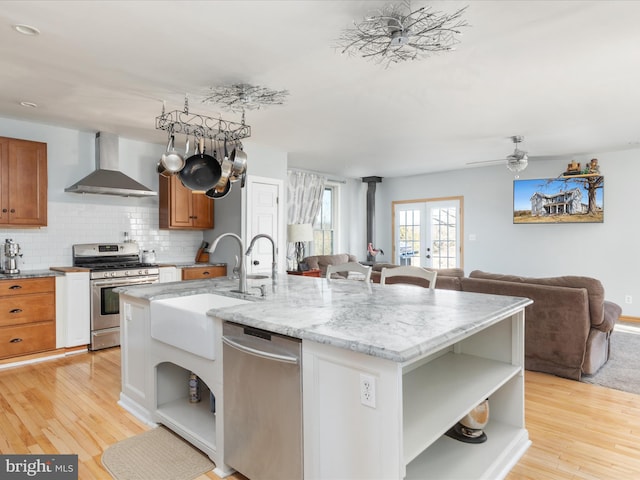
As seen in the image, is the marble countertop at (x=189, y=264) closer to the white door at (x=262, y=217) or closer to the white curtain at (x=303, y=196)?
the white door at (x=262, y=217)

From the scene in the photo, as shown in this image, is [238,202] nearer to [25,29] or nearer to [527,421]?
[25,29]

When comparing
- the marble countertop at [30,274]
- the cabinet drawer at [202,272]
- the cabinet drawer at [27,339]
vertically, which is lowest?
the cabinet drawer at [27,339]

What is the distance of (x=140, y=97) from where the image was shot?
3479 mm

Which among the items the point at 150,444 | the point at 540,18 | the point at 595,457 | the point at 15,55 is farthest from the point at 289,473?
the point at 15,55

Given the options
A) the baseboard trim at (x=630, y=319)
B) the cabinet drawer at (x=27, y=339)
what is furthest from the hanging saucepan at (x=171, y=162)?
the baseboard trim at (x=630, y=319)

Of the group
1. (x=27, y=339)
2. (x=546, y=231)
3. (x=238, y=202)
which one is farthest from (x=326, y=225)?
(x=27, y=339)

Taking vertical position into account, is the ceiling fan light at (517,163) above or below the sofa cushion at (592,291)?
above

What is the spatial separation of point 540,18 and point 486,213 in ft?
17.5

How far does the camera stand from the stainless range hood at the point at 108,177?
4.41 meters

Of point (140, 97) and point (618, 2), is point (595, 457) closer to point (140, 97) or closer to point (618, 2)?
point (618, 2)

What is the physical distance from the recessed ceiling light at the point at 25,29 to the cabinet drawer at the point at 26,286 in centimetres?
252

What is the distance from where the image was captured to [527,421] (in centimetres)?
268

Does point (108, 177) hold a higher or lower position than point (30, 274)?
higher

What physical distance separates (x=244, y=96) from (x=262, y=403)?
8.07ft
